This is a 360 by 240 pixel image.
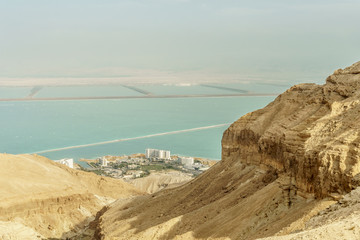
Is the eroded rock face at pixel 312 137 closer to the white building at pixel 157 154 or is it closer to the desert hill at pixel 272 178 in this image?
the desert hill at pixel 272 178

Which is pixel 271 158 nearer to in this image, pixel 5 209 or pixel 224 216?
pixel 224 216

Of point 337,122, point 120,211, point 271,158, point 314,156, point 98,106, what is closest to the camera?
point 314,156

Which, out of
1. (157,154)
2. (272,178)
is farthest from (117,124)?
(272,178)

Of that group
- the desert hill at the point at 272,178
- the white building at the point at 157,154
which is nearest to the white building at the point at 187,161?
the white building at the point at 157,154

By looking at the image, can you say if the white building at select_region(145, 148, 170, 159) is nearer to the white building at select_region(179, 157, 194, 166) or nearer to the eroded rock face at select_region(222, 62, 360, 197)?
the white building at select_region(179, 157, 194, 166)

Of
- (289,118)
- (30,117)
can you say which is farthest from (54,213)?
(30,117)

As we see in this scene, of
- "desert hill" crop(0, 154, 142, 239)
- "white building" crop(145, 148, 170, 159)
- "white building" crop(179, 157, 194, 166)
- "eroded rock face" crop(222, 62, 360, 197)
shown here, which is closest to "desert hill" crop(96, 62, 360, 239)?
"eroded rock face" crop(222, 62, 360, 197)
